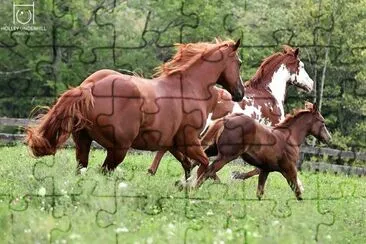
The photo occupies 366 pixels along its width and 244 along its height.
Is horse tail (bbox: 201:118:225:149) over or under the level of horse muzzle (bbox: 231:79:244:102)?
under

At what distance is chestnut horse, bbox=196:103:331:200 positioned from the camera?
1112cm

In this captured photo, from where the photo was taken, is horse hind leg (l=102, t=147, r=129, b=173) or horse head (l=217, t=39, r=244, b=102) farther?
horse head (l=217, t=39, r=244, b=102)

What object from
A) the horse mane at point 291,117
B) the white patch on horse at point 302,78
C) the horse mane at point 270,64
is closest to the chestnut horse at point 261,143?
the horse mane at point 291,117

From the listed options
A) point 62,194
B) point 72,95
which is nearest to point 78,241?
point 62,194

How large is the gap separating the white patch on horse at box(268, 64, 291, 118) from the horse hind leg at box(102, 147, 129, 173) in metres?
4.94

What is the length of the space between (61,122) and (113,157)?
794 mm

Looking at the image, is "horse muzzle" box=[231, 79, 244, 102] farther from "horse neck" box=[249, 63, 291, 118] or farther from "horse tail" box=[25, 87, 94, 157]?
"horse neck" box=[249, 63, 291, 118]

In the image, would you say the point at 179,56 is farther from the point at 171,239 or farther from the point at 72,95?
the point at 171,239

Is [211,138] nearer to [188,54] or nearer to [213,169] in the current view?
[213,169]

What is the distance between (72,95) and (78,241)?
2.87 metres

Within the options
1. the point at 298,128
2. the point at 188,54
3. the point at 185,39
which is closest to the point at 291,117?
the point at 298,128

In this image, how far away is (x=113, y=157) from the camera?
33.0 ft

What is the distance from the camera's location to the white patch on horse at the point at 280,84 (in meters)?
14.4

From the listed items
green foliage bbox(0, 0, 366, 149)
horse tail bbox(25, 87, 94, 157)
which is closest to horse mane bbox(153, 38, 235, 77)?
horse tail bbox(25, 87, 94, 157)
